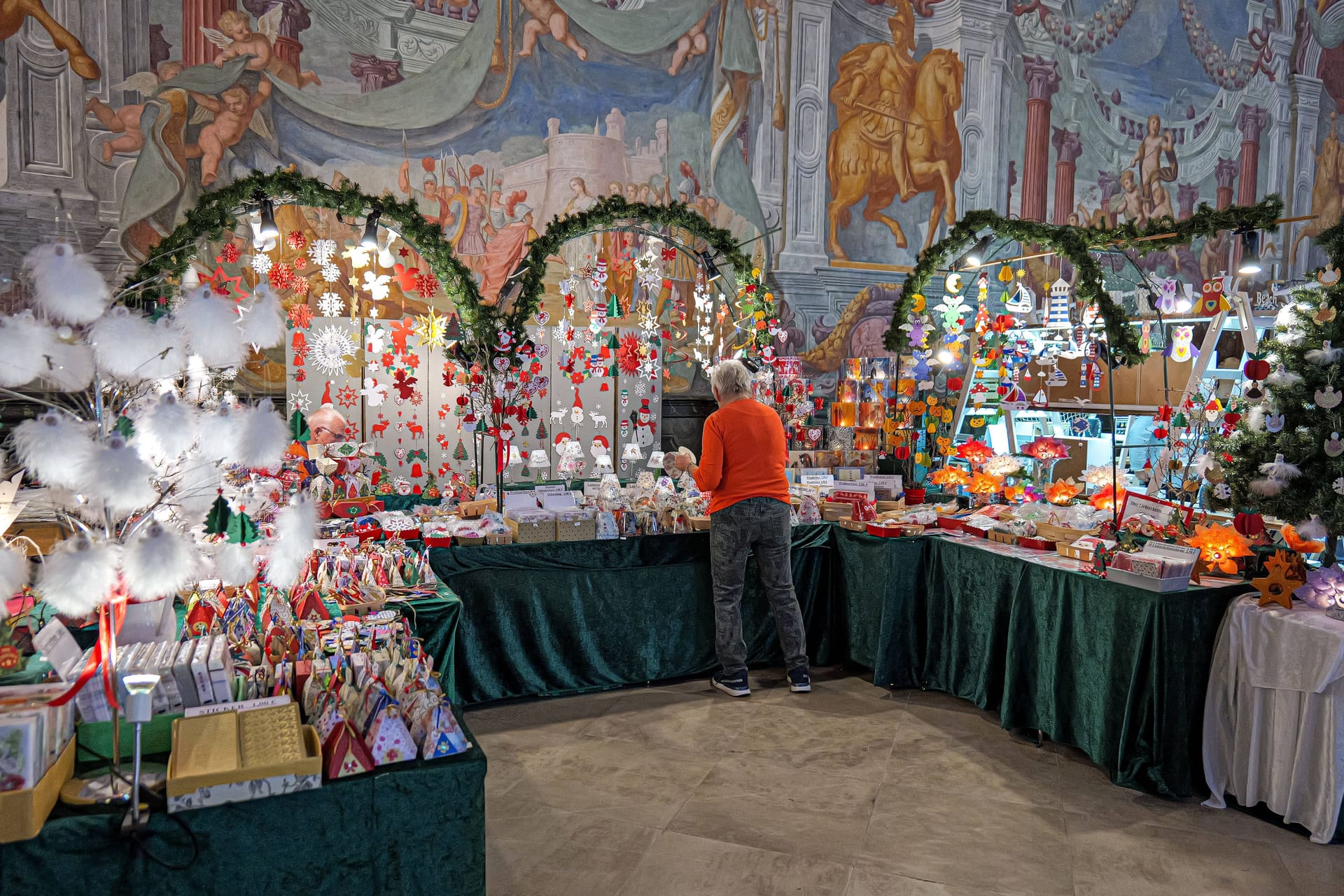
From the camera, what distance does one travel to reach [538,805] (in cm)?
331

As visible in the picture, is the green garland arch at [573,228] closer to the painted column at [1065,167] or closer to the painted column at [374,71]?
the painted column at [374,71]

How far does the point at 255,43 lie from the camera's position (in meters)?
7.82

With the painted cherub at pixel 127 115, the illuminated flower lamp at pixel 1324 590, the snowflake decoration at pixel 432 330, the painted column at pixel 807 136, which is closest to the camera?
the illuminated flower lamp at pixel 1324 590

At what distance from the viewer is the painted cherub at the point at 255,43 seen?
25.3 ft

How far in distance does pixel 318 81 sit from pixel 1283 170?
13342 millimetres

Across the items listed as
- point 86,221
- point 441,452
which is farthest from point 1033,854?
point 86,221

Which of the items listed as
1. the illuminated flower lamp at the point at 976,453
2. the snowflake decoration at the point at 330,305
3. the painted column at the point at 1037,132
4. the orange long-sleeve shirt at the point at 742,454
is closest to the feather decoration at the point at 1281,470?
the illuminated flower lamp at the point at 976,453

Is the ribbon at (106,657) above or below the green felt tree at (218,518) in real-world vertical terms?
below

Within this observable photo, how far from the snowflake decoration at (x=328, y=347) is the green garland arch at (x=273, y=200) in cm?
282

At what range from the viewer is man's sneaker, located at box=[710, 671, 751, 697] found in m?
4.50

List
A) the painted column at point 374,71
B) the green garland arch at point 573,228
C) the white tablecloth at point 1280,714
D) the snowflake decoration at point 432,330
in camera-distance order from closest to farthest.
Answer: the white tablecloth at point 1280,714 < the green garland arch at point 573,228 < the snowflake decoration at point 432,330 < the painted column at point 374,71

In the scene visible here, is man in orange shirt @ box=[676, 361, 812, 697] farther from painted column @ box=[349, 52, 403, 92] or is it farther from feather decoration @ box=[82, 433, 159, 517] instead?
painted column @ box=[349, 52, 403, 92]

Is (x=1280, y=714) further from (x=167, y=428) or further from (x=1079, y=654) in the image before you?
(x=167, y=428)

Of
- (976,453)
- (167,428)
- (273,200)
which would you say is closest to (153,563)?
(167,428)
